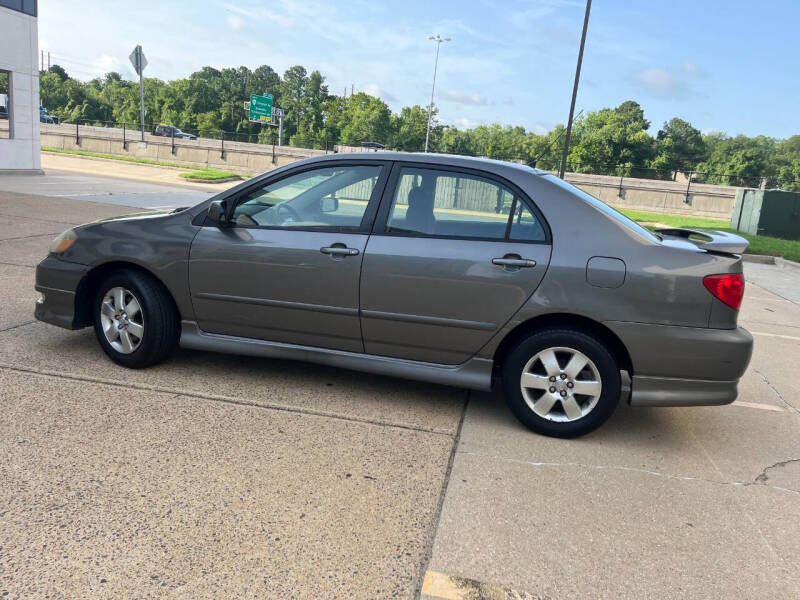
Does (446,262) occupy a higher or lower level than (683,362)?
higher

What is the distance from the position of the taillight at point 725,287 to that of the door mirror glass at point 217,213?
2980mm

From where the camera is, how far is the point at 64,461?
312 cm

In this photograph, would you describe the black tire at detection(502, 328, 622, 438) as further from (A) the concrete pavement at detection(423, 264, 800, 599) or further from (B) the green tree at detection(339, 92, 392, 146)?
(B) the green tree at detection(339, 92, 392, 146)

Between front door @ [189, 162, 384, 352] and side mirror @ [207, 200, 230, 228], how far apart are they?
0.05 m

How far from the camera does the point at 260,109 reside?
61125mm

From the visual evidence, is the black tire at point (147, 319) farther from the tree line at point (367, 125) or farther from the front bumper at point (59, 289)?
the tree line at point (367, 125)

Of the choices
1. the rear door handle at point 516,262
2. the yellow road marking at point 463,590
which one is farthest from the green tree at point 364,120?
the yellow road marking at point 463,590

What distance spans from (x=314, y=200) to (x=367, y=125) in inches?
2757

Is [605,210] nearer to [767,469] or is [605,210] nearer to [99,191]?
[767,469]

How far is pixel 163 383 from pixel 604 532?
289 centimetres

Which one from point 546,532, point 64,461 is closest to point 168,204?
point 64,461

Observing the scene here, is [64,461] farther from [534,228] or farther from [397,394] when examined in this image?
[534,228]

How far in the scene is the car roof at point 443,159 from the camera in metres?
4.03

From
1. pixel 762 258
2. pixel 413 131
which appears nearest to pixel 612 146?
pixel 413 131
